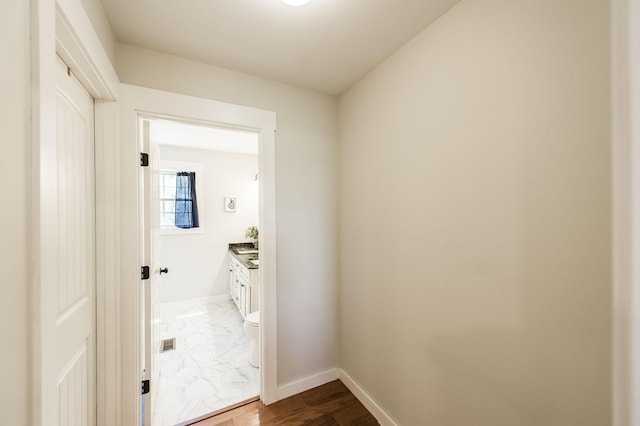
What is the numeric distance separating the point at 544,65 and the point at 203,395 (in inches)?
114

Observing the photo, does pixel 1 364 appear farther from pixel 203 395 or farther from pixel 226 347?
pixel 226 347

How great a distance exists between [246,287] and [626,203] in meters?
3.14

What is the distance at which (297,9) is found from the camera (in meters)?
1.27

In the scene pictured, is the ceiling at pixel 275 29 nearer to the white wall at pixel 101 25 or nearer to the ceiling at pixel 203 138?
the white wall at pixel 101 25

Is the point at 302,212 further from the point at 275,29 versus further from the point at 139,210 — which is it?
the point at 275,29

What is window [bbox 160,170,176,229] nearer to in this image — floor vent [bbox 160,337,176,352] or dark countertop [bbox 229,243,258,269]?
dark countertop [bbox 229,243,258,269]

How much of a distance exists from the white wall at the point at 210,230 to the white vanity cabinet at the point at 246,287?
63cm

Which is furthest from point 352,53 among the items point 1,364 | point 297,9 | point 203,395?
point 203,395

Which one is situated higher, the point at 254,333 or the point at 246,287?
the point at 246,287

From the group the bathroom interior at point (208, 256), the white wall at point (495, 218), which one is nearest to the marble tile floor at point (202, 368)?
the bathroom interior at point (208, 256)

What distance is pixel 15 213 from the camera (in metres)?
0.58

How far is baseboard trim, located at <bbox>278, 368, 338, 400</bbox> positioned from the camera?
75.6 inches

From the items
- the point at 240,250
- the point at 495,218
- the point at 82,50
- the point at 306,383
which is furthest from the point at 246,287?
the point at 495,218

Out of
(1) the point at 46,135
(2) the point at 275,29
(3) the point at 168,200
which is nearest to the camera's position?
(1) the point at 46,135
